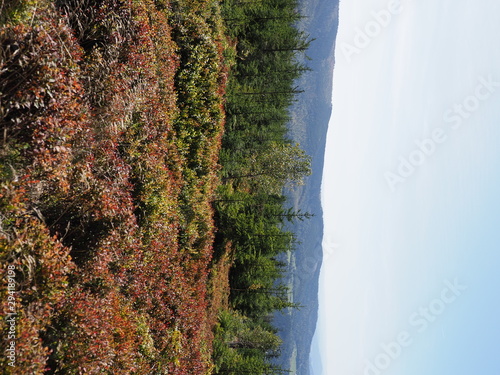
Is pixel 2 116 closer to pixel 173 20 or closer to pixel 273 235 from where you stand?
pixel 173 20

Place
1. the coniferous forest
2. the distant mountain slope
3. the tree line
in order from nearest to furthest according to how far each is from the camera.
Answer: the coniferous forest → the tree line → the distant mountain slope

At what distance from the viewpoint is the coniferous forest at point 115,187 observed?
1021 centimetres

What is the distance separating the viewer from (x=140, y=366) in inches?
649

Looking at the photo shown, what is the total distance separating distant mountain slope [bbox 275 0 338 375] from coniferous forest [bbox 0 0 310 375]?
8974cm

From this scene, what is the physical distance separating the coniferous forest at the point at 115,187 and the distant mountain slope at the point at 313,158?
8974cm

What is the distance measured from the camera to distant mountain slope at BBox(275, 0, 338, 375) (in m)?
126

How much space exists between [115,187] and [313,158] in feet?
438

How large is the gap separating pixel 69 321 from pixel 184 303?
428 inches

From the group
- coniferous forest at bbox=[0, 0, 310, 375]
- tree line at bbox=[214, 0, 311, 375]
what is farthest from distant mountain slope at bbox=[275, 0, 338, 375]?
coniferous forest at bbox=[0, 0, 310, 375]

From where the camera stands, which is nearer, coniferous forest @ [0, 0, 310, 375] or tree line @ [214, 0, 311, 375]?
coniferous forest @ [0, 0, 310, 375]

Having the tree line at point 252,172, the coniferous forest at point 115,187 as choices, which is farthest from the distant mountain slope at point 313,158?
the coniferous forest at point 115,187

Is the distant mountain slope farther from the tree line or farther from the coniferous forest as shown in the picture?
the coniferous forest

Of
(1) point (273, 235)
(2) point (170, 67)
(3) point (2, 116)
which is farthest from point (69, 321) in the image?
(1) point (273, 235)

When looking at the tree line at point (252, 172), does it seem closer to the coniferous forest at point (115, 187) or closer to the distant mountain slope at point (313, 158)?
the coniferous forest at point (115, 187)
